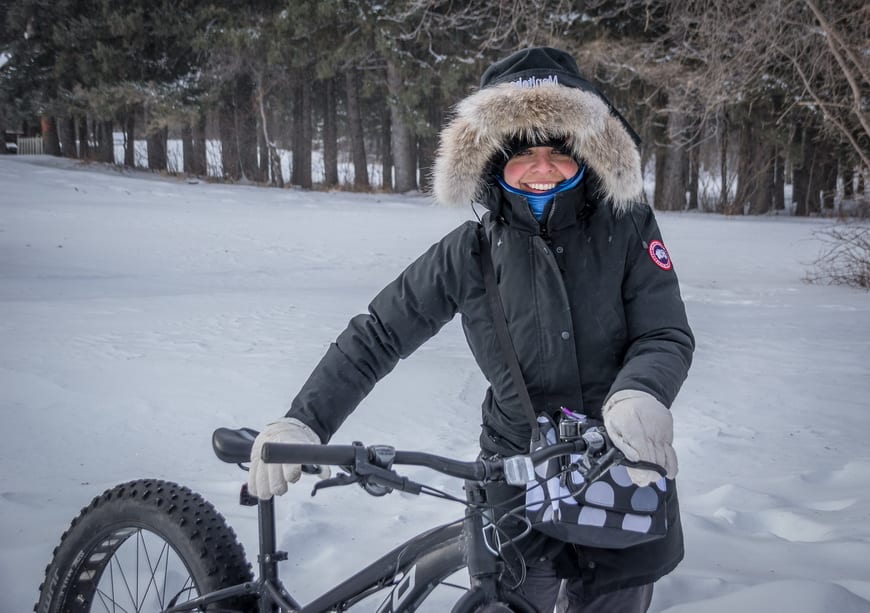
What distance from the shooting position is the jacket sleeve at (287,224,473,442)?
6.44 feet

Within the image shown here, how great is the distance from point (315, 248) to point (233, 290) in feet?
11.9

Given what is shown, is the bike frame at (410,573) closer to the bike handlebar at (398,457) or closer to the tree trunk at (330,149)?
the bike handlebar at (398,457)

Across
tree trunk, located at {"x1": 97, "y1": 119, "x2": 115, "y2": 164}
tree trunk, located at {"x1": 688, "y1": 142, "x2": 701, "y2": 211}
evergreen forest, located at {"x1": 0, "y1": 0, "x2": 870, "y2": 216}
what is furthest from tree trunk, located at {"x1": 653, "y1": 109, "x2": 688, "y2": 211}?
tree trunk, located at {"x1": 97, "y1": 119, "x2": 115, "y2": 164}

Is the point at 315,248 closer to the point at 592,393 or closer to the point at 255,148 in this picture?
the point at 592,393

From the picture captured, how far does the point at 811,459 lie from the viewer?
419 cm

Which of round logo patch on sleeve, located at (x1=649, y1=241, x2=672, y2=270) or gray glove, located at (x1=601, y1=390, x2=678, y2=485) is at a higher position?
round logo patch on sleeve, located at (x1=649, y1=241, x2=672, y2=270)

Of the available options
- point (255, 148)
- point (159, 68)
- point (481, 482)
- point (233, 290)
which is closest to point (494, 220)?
point (481, 482)

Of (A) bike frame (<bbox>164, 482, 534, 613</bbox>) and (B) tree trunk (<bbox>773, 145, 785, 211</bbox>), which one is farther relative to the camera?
(B) tree trunk (<bbox>773, 145, 785, 211</bbox>)

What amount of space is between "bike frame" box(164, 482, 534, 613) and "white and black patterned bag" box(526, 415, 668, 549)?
0.28 meters

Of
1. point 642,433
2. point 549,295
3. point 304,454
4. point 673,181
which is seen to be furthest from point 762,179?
point 304,454

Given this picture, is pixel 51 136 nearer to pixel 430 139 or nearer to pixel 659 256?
pixel 430 139

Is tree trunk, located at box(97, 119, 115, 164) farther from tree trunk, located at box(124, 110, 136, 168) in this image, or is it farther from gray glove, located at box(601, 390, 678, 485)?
gray glove, located at box(601, 390, 678, 485)

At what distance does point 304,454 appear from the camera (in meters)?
1.32

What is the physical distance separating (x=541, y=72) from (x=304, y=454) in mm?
1263
